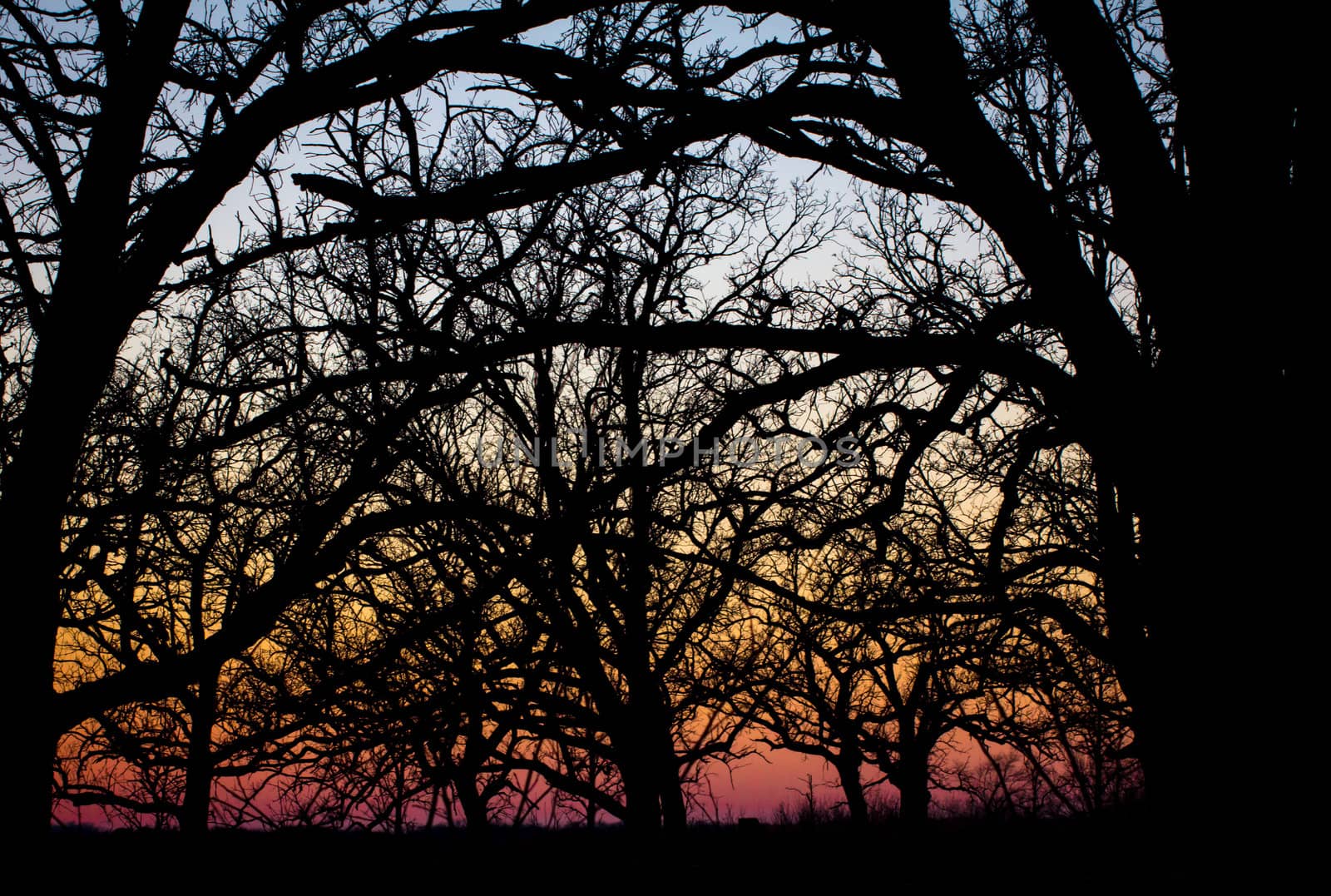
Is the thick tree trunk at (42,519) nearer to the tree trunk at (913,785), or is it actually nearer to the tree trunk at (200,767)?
the tree trunk at (200,767)

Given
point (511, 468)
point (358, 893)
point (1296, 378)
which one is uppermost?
point (511, 468)

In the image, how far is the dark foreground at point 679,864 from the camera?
25.2 feet

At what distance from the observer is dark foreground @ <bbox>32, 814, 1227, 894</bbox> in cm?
767

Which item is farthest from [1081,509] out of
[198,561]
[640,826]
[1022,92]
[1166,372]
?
[198,561]

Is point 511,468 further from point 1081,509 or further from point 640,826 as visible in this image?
point 1081,509

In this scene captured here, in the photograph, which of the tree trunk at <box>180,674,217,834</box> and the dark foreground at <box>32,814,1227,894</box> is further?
the tree trunk at <box>180,674,217,834</box>

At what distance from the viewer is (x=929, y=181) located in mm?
5582

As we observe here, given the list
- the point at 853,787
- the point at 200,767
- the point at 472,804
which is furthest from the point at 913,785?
the point at 200,767

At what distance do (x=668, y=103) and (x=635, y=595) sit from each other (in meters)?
6.66

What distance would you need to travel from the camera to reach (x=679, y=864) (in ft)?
28.6

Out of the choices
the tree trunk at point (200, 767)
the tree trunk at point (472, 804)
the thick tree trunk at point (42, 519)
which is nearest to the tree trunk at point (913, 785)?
the tree trunk at point (472, 804)

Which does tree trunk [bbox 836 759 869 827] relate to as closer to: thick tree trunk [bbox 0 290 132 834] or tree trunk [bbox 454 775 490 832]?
tree trunk [bbox 454 775 490 832]

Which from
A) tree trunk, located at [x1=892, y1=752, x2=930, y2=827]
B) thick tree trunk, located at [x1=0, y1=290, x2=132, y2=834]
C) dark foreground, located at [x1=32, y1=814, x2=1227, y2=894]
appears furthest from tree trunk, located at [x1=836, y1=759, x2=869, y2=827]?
thick tree trunk, located at [x1=0, y1=290, x2=132, y2=834]

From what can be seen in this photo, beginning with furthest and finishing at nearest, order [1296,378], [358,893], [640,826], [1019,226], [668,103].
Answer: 1. [640,826]
2. [358,893]
3. [668,103]
4. [1019,226]
5. [1296,378]
